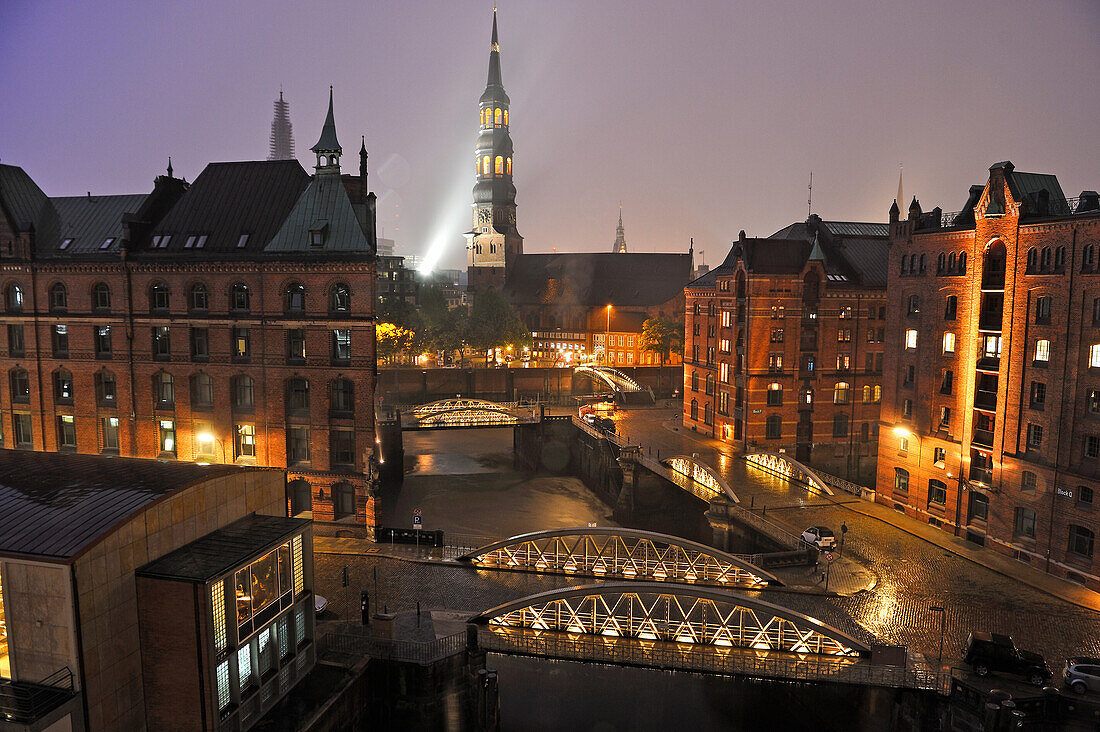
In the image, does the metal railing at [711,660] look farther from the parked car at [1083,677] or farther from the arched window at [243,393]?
the arched window at [243,393]

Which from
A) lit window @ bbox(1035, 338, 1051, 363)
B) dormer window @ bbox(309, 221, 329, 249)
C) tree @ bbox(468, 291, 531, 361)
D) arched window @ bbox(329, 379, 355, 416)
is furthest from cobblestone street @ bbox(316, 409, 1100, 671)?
tree @ bbox(468, 291, 531, 361)

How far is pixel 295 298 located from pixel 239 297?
4.07m

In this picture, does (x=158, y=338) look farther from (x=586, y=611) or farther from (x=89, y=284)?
(x=586, y=611)

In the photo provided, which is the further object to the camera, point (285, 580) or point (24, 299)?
point (24, 299)

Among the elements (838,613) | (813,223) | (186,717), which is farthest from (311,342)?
(813,223)

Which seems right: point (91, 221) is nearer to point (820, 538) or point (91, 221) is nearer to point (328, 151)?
point (328, 151)

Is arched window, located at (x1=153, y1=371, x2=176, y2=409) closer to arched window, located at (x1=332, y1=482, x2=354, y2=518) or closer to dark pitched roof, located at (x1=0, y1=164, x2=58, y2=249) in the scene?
arched window, located at (x1=332, y1=482, x2=354, y2=518)

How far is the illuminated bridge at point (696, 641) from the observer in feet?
94.3

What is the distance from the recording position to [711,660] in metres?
29.5

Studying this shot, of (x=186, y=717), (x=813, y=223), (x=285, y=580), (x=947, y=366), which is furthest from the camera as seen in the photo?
(x=813, y=223)

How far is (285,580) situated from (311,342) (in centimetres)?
2371

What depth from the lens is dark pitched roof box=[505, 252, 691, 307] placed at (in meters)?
134

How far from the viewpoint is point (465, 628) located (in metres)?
31.8

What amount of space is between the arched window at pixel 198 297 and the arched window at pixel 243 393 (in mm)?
5227
